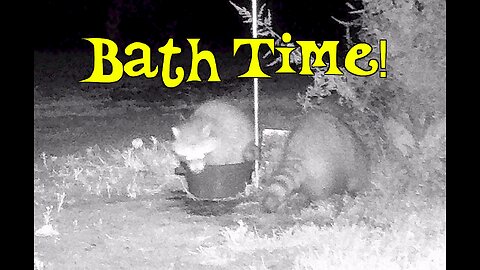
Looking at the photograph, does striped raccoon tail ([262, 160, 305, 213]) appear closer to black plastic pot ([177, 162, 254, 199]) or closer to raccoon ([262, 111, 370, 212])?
raccoon ([262, 111, 370, 212])

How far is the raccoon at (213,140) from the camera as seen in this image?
5.50 metres

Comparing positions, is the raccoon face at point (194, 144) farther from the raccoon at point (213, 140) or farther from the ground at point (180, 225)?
the ground at point (180, 225)

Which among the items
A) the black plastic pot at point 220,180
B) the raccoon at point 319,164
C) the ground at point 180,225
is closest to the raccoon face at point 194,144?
the black plastic pot at point 220,180

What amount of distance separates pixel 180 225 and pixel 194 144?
674 millimetres

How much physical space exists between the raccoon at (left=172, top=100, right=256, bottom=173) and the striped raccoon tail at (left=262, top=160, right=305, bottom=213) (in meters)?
0.43

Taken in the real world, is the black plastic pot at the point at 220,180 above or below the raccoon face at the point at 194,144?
below

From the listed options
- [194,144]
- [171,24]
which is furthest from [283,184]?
[171,24]

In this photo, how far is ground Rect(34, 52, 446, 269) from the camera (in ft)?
14.4

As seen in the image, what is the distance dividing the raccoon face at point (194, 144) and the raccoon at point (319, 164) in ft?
1.84

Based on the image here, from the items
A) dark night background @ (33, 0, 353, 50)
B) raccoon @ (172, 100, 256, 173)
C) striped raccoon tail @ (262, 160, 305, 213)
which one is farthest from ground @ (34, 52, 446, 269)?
dark night background @ (33, 0, 353, 50)

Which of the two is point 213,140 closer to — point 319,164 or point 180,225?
point 180,225

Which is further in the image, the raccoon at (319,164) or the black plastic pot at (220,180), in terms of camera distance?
the black plastic pot at (220,180)

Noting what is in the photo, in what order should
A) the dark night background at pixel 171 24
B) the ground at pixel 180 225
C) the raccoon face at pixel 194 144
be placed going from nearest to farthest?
the ground at pixel 180 225 → the raccoon face at pixel 194 144 → the dark night background at pixel 171 24
